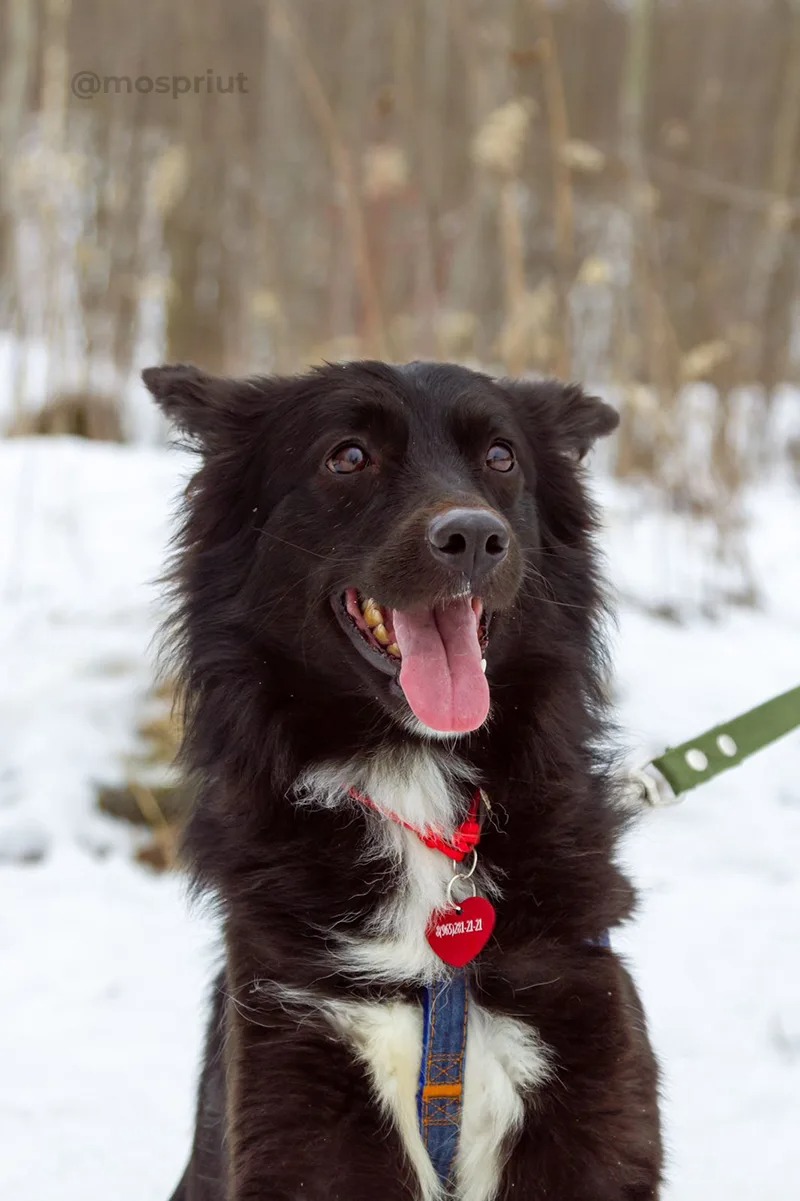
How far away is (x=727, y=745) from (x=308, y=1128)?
53.5 inches

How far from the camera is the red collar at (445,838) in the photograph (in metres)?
2.30

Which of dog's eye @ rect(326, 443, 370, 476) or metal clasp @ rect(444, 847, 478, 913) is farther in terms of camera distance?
dog's eye @ rect(326, 443, 370, 476)

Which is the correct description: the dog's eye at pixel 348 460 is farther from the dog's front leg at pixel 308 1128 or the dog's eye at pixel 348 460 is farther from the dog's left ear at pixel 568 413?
the dog's front leg at pixel 308 1128

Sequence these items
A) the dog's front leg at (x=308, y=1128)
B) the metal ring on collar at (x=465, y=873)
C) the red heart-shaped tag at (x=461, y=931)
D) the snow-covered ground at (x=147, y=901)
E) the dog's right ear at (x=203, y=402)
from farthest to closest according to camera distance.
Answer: the snow-covered ground at (x=147, y=901) < the dog's right ear at (x=203, y=402) < the metal ring on collar at (x=465, y=873) < the red heart-shaped tag at (x=461, y=931) < the dog's front leg at (x=308, y=1128)

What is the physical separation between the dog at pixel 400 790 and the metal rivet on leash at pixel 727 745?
30 centimetres

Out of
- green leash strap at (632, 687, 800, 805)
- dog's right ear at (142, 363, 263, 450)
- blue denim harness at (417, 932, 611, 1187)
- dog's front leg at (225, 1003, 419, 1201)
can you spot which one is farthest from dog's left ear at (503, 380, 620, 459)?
dog's front leg at (225, 1003, 419, 1201)

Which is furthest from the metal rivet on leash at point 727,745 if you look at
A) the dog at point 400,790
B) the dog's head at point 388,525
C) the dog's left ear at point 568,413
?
the dog's left ear at point 568,413

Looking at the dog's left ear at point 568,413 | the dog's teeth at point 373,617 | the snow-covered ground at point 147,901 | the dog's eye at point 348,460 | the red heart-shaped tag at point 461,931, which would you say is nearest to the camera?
the red heart-shaped tag at point 461,931

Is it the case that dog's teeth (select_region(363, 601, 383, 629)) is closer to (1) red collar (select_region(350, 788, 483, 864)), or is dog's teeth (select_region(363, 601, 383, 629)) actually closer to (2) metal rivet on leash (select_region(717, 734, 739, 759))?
(1) red collar (select_region(350, 788, 483, 864))

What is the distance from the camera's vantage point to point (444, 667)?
2.24 metres

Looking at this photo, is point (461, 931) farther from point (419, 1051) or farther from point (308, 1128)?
point (308, 1128)

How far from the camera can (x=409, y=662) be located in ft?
7.34

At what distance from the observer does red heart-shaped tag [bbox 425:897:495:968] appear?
212cm

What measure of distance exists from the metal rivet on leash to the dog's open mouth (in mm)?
712
